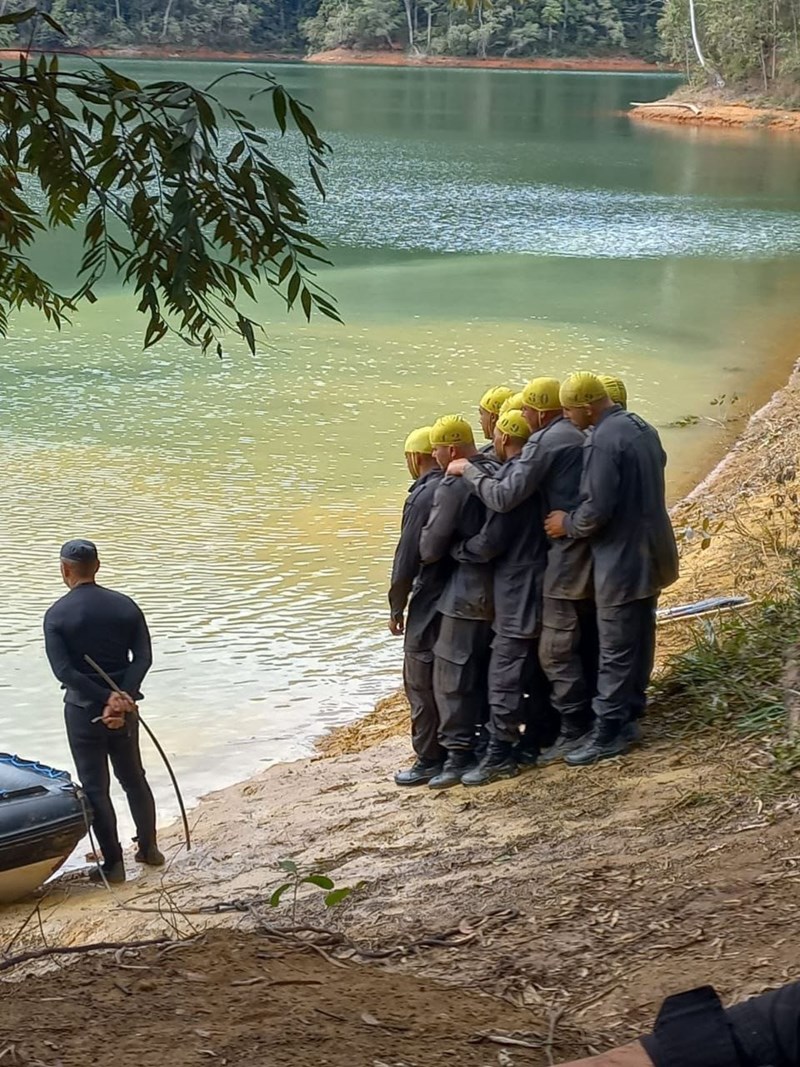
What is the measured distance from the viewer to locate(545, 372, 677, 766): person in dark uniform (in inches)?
248

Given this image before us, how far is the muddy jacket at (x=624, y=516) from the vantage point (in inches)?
248

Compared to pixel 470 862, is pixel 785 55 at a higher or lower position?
higher

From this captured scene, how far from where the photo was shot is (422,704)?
6.96 m

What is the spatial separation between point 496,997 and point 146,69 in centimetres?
8252

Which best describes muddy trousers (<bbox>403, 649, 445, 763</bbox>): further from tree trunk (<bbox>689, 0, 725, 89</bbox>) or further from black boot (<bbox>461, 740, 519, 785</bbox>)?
tree trunk (<bbox>689, 0, 725, 89</bbox>)

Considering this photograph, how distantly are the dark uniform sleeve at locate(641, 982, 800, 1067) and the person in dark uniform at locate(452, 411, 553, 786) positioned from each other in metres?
4.58

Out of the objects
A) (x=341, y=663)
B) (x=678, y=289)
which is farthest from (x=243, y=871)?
(x=678, y=289)

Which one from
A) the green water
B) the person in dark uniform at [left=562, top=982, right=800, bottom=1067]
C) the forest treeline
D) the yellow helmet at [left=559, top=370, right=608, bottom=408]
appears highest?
the forest treeline

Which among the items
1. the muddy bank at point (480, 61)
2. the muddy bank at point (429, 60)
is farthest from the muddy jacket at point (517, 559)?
the muddy bank at point (480, 61)

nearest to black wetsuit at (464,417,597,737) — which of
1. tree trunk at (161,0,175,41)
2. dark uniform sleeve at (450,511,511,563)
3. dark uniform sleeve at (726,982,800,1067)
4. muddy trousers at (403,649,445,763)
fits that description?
dark uniform sleeve at (450,511,511,563)

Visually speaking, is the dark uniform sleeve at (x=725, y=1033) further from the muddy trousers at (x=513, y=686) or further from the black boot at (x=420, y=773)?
the black boot at (x=420, y=773)

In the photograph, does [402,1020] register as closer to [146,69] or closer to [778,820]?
[778,820]

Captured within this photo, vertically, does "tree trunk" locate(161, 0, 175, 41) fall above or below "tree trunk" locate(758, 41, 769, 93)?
above

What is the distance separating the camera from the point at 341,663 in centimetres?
1021
